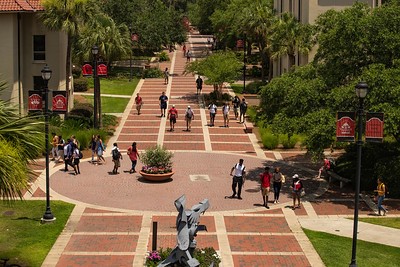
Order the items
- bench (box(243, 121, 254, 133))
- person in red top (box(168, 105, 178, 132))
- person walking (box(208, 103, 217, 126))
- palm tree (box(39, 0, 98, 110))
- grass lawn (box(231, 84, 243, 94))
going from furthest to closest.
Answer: grass lawn (box(231, 84, 243, 94))
person walking (box(208, 103, 217, 126))
bench (box(243, 121, 254, 133))
person in red top (box(168, 105, 178, 132))
palm tree (box(39, 0, 98, 110))

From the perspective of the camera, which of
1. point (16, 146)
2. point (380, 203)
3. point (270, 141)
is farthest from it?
point (270, 141)

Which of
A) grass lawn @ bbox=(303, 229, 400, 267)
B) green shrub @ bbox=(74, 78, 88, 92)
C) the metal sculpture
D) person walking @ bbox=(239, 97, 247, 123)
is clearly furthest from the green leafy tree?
the metal sculpture

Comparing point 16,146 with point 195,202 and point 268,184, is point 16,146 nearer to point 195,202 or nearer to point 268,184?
point 195,202

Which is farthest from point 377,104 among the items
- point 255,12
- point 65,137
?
point 255,12

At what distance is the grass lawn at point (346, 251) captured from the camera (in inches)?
759

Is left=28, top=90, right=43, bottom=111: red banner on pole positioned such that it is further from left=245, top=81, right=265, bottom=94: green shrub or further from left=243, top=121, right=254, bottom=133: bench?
left=245, top=81, right=265, bottom=94: green shrub

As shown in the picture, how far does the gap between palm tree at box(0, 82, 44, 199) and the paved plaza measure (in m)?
3.82

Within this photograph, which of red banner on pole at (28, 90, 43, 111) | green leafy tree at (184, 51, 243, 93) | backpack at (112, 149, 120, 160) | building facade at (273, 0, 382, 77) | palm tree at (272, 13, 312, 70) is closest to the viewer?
red banner on pole at (28, 90, 43, 111)

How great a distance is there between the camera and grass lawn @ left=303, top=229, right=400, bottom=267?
19281 millimetres

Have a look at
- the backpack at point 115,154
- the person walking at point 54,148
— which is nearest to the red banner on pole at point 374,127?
the backpack at point 115,154

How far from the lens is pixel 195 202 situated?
2566 cm

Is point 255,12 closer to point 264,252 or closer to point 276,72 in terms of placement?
point 276,72

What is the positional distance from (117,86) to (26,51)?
49.5 feet

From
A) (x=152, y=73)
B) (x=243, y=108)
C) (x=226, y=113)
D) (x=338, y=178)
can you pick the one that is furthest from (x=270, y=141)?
(x=152, y=73)
